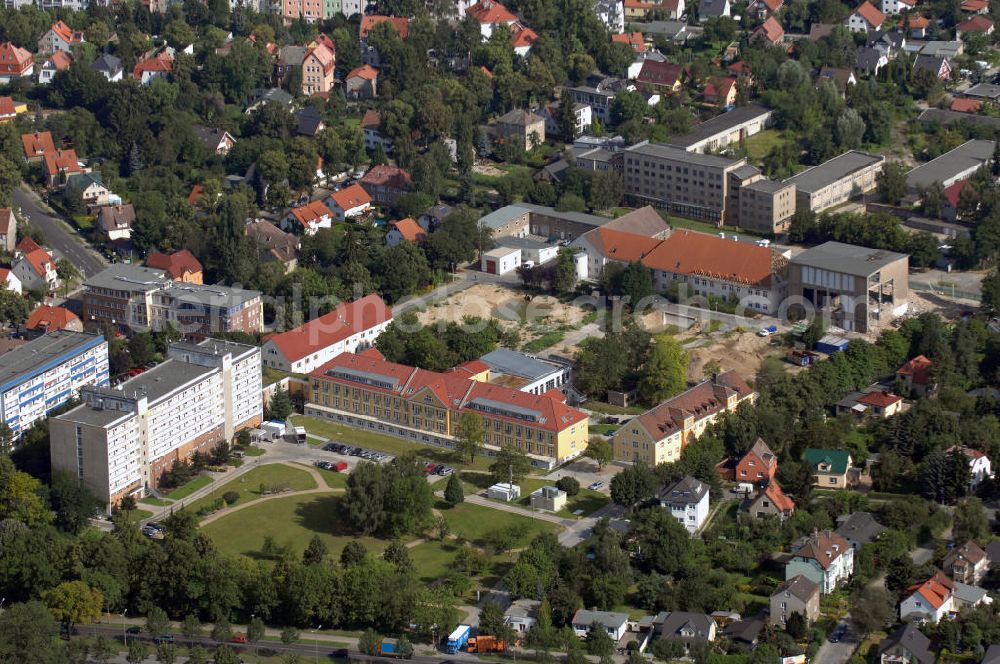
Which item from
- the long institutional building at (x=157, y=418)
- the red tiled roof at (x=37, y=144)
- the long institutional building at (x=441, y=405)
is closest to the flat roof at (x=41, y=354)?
the long institutional building at (x=157, y=418)

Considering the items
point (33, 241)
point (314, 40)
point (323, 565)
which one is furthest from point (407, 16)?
point (323, 565)

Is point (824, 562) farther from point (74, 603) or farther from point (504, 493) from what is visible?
point (74, 603)

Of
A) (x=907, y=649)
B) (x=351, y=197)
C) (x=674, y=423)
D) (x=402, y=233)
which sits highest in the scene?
(x=351, y=197)

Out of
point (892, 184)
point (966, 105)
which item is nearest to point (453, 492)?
point (892, 184)

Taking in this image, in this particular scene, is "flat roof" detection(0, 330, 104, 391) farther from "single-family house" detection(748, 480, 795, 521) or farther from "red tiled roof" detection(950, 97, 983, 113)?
"red tiled roof" detection(950, 97, 983, 113)

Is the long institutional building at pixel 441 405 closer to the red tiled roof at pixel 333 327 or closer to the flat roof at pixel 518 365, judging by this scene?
the flat roof at pixel 518 365

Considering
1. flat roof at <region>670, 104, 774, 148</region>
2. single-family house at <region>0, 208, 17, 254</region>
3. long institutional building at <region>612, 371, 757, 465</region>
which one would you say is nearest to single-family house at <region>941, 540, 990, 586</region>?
long institutional building at <region>612, 371, 757, 465</region>
